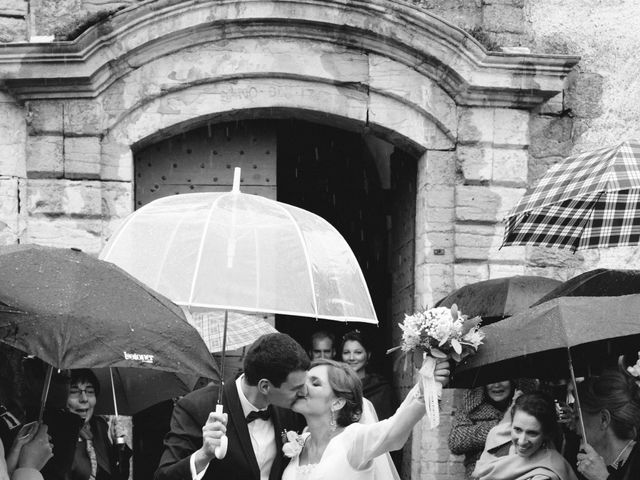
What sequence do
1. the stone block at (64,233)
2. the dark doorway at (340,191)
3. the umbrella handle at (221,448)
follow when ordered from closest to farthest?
1. the umbrella handle at (221,448)
2. the stone block at (64,233)
3. the dark doorway at (340,191)

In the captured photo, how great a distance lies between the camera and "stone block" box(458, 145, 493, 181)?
8.77m

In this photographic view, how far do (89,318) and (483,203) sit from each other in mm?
4903

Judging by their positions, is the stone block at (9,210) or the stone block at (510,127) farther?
the stone block at (510,127)

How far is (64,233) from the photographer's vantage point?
8.39 metres

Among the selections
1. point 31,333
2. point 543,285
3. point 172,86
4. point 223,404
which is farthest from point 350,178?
point 31,333

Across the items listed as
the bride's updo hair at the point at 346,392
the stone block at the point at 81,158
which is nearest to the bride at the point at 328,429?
the bride's updo hair at the point at 346,392

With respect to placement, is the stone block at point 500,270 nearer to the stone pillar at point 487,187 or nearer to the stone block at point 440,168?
the stone pillar at point 487,187

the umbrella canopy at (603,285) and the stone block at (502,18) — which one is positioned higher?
the stone block at (502,18)

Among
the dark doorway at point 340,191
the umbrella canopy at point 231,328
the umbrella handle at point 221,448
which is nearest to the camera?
the umbrella handle at point 221,448

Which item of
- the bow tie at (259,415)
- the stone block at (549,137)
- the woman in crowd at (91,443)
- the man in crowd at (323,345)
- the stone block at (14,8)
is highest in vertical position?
the stone block at (14,8)

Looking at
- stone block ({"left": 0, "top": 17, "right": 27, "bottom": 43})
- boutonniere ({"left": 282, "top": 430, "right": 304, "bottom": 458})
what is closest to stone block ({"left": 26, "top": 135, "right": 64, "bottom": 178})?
stone block ({"left": 0, "top": 17, "right": 27, "bottom": 43})

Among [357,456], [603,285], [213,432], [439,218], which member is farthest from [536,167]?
[213,432]

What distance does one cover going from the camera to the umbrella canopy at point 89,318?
4.28m

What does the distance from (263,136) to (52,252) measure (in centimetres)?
458
